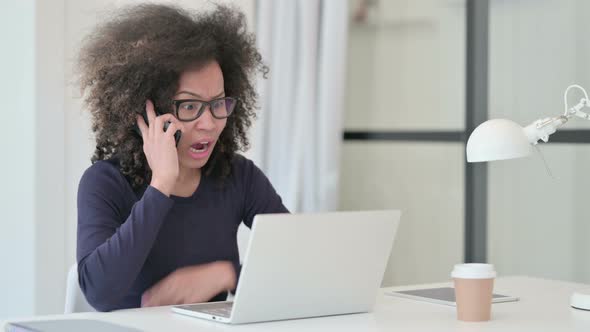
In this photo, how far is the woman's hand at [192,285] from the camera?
2119mm

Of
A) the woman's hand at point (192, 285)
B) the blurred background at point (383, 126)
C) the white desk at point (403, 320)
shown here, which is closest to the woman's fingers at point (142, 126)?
the woman's hand at point (192, 285)

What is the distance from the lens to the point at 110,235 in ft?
6.83

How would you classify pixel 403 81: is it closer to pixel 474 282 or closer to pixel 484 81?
pixel 484 81

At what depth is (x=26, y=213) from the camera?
10.8 feet

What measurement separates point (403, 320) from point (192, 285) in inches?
21.5

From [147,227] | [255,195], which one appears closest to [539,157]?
[255,195]

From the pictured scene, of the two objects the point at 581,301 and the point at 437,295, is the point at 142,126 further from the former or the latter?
the point at 581,301

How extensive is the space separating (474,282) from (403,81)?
2.16 m

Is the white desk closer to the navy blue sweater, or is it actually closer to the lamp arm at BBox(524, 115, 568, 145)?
the navy blue sweater

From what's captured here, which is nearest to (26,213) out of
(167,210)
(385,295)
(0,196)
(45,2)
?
(0,196)

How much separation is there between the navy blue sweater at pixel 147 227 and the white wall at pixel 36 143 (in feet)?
3.37

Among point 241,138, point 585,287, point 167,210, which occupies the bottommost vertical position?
point 585,287

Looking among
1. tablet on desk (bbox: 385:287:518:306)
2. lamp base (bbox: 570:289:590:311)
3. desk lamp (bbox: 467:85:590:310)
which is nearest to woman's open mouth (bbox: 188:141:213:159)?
tablet on desk (bbox: 385:287:518:306)

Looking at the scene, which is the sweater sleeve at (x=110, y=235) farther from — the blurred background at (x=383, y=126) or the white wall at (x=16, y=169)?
the white wall at (x=16, y=169)
